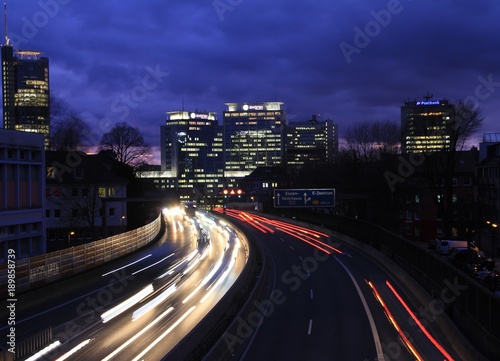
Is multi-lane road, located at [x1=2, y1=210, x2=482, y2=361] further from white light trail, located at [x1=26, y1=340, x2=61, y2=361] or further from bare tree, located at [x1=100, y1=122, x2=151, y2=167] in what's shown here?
bare tree, located at [x1=100, y1=122, x2=151, y2=167]

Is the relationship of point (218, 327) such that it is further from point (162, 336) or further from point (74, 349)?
point (74, 349)

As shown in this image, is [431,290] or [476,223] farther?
[476,223]

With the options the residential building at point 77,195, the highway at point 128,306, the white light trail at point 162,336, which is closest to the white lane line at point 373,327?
the highway at point 128,306

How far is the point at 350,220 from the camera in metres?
48.8

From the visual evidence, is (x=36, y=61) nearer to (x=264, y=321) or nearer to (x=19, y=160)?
(x=19, y=160)

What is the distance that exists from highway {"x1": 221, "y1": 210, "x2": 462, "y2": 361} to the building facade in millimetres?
15230

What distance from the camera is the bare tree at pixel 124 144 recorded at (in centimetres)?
7944

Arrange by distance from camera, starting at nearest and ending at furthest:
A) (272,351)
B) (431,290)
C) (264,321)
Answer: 1. (272,351)
2. (264,321)
3. (431,290)

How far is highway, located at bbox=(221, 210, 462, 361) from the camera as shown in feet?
56.2

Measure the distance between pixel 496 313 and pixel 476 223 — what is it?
36000 millimetres

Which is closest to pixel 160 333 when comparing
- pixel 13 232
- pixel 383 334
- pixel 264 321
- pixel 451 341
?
pixel 264 321

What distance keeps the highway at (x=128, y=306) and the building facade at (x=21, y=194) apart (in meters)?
5.41

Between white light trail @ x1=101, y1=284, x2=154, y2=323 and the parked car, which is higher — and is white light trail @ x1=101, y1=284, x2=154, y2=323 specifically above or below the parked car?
above

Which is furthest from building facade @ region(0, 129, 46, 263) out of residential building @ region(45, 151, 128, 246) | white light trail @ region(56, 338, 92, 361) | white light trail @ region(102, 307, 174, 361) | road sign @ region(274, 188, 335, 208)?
road sign @ region(274, 188, 335, 208)
